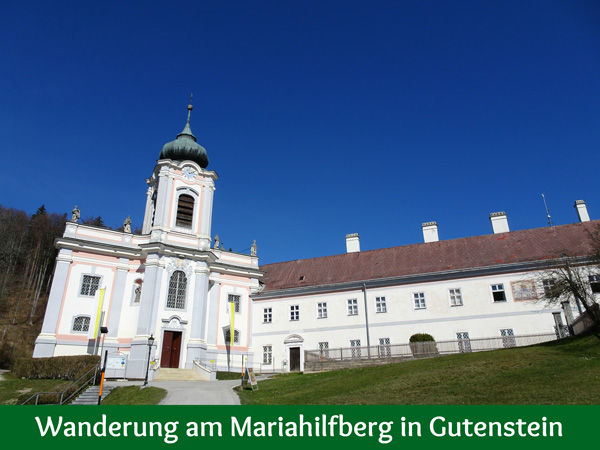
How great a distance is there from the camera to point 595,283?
27.8m

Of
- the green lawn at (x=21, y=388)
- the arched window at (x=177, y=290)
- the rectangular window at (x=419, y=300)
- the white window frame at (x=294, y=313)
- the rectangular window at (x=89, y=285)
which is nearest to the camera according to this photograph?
the green lawn at (x=21, y=388)

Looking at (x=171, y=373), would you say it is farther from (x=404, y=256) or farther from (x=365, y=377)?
(x=404, y=256)

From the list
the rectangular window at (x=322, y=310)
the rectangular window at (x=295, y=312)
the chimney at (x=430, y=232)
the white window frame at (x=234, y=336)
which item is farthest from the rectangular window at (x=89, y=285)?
the chimney at (x=430, y=232)

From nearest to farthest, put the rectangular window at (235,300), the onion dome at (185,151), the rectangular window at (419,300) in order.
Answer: the rectangular window at (419,300) → the rectangular window at (235,300) → the onion dome at (185,151)

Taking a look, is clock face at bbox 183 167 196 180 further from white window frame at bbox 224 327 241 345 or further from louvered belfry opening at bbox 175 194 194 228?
white window frame at bbox 224 327 241 345

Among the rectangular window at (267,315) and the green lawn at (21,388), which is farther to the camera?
the rectangular window at (267,315)

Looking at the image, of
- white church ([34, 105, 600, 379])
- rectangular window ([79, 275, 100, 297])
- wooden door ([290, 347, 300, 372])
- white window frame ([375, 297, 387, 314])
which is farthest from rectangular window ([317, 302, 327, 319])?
rectangular window ([79, 275, 100, 297])

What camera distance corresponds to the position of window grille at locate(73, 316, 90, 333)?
1166 inches

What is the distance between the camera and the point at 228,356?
34.2m

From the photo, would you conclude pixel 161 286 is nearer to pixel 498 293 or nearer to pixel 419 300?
pixel 419 300

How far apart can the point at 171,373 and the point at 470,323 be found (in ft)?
67.7

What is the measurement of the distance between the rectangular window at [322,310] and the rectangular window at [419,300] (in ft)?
23.5

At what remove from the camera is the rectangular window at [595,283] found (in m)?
27.6

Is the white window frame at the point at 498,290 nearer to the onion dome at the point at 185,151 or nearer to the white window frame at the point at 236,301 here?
the white window frame at the point at 236,301
